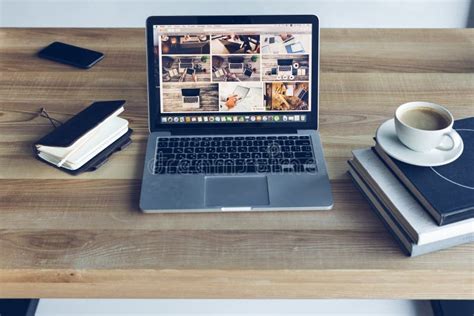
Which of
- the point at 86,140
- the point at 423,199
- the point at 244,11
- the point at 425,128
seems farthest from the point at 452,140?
the point at 244,11

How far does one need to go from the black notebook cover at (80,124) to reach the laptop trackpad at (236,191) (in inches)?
10.4

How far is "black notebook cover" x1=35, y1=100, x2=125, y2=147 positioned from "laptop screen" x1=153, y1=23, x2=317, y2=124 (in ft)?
0.36

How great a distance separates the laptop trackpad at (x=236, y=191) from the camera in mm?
1195

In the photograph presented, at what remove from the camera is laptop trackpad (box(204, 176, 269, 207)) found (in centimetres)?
120

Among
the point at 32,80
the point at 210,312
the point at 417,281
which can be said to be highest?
the point at 32,80

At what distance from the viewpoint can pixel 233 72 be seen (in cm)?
133

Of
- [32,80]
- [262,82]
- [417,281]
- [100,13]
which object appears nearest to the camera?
[417,281]

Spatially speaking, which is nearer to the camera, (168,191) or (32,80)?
(168,191)

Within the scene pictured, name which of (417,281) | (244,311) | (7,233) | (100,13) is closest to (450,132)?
(417,281)

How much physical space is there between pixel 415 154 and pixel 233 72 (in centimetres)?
40

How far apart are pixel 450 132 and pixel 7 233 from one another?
81cm

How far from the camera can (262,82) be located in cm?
134

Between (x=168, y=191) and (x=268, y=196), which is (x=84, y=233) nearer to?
(x=168, y=191)

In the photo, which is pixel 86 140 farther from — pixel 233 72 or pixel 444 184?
pixel 444 184
